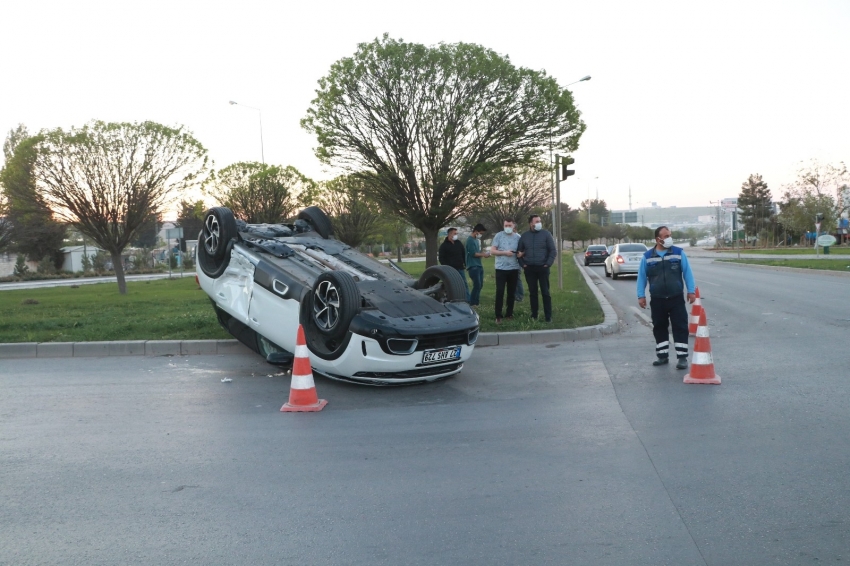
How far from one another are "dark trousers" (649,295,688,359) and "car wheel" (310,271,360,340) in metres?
3.28

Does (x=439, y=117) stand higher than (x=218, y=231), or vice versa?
(x=439, y=117)

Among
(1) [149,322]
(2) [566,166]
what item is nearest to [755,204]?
(2) [566,166]

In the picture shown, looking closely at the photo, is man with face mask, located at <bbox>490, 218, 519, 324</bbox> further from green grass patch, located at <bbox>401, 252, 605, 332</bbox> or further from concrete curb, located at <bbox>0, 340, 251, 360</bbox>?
concrete curb, located at <bbox>0, 340, 251, 360</bbox>

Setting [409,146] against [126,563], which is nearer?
[126,563]

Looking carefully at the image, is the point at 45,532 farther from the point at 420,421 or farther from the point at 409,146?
the point at 409,146

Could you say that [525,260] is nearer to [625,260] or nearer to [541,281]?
[541,281]

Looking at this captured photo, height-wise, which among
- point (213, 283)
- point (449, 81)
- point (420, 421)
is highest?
point (449, 81)

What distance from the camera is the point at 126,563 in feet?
12.0

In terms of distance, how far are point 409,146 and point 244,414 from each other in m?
12.6

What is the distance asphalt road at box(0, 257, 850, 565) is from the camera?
3.79 m

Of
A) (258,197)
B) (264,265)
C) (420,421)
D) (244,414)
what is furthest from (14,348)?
(258,197)

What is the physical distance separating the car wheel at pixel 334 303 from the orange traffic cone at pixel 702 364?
3401 millimetres

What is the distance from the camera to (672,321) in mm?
8352

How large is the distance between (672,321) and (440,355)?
2671 mm
